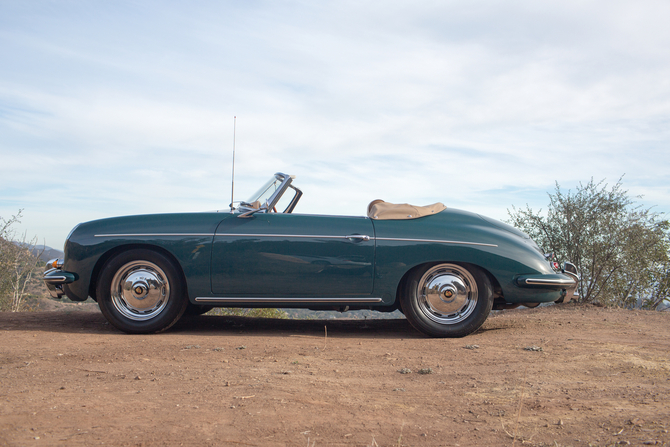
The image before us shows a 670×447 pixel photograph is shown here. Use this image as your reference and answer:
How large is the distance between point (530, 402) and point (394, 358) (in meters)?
1.26

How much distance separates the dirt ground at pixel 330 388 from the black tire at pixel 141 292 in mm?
175

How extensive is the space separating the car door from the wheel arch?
1.21 ft

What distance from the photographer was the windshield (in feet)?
17.7

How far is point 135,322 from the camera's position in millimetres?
4785

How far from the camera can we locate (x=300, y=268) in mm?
4691

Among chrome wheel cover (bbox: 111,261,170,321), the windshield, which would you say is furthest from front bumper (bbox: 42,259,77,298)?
the windshield

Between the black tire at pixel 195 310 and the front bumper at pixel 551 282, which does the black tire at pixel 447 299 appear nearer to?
the front bumper at pixel 551 282

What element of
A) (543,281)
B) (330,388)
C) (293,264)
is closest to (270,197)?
(293,264)

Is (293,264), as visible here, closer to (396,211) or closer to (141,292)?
(396,211)

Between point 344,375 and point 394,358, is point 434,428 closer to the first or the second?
point 344,375

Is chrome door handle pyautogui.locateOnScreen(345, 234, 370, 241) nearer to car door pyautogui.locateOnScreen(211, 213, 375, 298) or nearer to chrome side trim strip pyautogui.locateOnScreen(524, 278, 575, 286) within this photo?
car door pyautogui.locateOnScreen(211, 213, 375, 298)

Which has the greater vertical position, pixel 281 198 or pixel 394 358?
pixel 281 198

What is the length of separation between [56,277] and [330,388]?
332cm

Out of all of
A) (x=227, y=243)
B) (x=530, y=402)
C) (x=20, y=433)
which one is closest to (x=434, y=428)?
(x=530, y=402)
